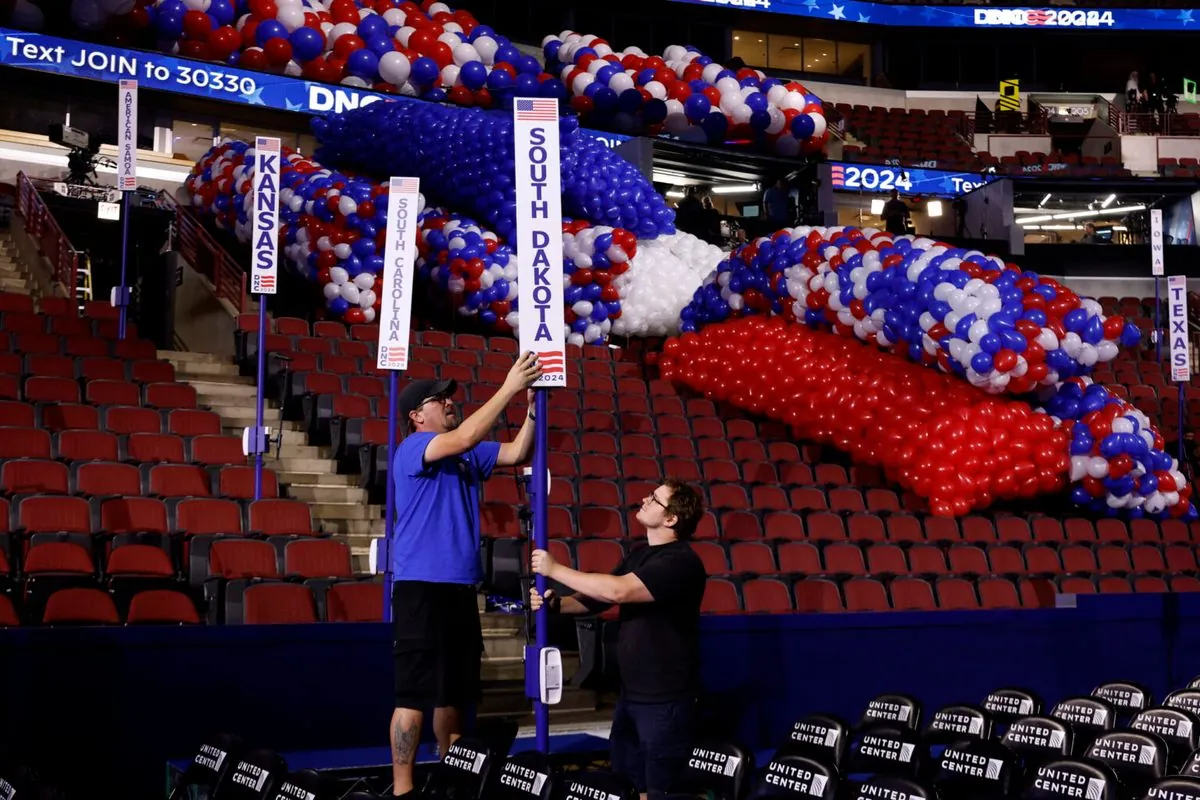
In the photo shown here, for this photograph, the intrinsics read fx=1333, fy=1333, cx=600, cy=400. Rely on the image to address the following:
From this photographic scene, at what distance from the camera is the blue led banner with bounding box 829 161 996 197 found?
891 inches

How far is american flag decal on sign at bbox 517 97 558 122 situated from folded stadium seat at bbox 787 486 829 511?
22.0 feet

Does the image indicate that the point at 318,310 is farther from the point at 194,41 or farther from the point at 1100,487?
the point at 1100,487

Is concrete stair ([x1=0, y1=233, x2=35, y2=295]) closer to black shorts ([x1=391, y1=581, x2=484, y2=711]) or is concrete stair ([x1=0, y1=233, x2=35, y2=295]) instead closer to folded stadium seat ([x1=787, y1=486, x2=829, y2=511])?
folded stadium seat ([x1=787, y1=486, x2=829, y2=511])

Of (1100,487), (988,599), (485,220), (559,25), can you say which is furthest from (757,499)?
(559,25)

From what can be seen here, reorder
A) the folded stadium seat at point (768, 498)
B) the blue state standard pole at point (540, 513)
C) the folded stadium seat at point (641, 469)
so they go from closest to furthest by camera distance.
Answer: the blue state standard pole at point (540, 513) < the folded stadium seat at point (641, 469) < the folded stadium seat at point (768, 498)

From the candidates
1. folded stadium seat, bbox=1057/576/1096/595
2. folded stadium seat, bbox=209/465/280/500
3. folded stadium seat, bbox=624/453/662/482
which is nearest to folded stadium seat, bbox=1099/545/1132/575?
folded stadium seat, bbox=1057/576/1096/595

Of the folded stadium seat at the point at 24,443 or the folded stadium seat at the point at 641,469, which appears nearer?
the folded stadium seat at the point at 24,443

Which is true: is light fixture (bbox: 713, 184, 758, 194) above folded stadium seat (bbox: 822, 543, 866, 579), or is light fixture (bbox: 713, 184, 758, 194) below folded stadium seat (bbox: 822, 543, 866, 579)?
above

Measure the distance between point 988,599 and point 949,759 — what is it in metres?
5.23

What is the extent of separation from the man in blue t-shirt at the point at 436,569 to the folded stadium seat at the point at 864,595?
436 cm

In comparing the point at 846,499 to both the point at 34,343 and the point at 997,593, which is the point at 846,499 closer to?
the point at 997,593

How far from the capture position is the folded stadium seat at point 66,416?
8.80m

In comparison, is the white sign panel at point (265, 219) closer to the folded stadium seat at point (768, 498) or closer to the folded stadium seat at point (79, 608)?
the folded stadium seat at point (79, 608)

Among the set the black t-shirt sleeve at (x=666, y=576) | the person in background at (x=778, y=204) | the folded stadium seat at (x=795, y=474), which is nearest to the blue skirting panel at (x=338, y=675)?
the black t-shirt sleeve at (x=666, y=576)
